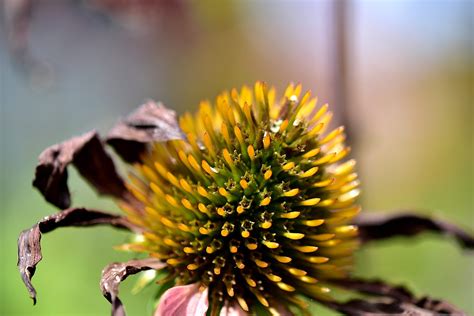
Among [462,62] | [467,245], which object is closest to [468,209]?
[467,245]

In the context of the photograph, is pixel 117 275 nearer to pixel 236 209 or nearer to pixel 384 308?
pixel 236 209

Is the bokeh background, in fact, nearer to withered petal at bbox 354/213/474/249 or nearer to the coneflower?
withered petal at bbox 354/213/474/249

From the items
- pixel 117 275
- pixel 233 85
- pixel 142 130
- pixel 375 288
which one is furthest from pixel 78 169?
pixel 233 85

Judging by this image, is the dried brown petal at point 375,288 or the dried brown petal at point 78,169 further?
the dried brown petal at point 375,288

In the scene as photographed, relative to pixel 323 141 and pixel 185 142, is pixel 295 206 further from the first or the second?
pixel 185 142

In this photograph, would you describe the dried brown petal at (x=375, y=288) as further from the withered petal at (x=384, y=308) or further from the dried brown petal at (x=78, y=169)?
the dried brown petal at (x=78, y=169)

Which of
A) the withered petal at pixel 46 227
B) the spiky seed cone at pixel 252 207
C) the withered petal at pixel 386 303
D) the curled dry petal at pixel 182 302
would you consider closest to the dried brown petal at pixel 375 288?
the withered petal at pixel 386 303
